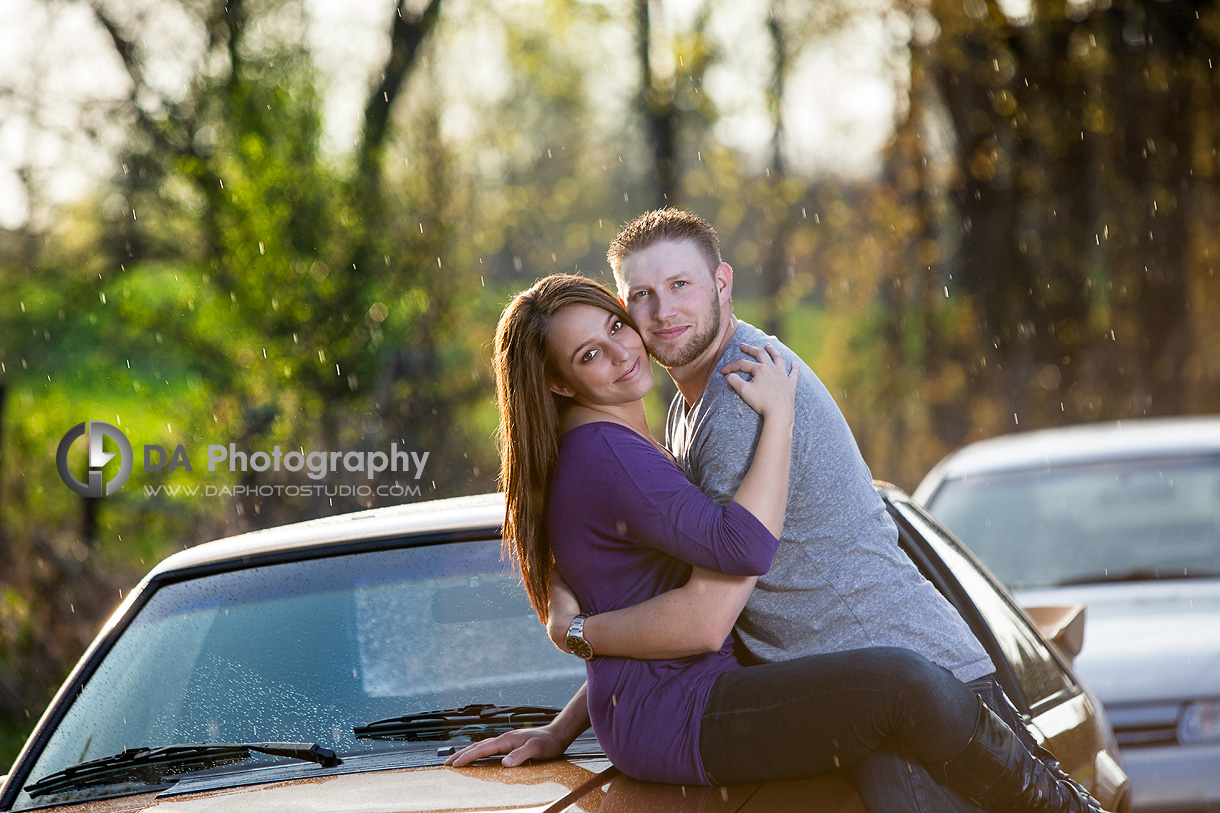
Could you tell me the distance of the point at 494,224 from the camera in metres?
12.0

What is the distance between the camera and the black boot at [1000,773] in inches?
95.9

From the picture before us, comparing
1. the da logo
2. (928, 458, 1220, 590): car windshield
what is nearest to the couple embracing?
(928, 458, 1220, 590): car windshield

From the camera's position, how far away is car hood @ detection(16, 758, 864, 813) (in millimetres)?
2377

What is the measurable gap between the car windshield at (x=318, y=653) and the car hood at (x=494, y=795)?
32cm

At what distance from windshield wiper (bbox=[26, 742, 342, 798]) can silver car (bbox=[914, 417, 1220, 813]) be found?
3360 mm

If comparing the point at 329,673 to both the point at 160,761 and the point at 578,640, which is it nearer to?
the point at 160,761

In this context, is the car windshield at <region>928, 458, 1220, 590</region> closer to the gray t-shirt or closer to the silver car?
the silver car

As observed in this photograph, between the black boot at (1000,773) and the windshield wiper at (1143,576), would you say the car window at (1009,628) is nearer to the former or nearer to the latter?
the black boot at (1000,773)

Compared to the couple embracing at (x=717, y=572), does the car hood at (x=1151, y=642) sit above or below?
→ below

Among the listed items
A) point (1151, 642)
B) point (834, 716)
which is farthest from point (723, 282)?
point (1151, 642)

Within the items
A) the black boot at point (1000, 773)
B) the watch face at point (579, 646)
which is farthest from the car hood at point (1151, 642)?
the watch face at point (579, 646)

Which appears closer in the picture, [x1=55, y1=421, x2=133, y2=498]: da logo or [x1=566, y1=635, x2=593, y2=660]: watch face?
[x1=566, y1=635, x2=593, y2=660]: watch face

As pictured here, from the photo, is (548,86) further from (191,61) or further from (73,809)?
(73,809)

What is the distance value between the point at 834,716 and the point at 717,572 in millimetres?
369
